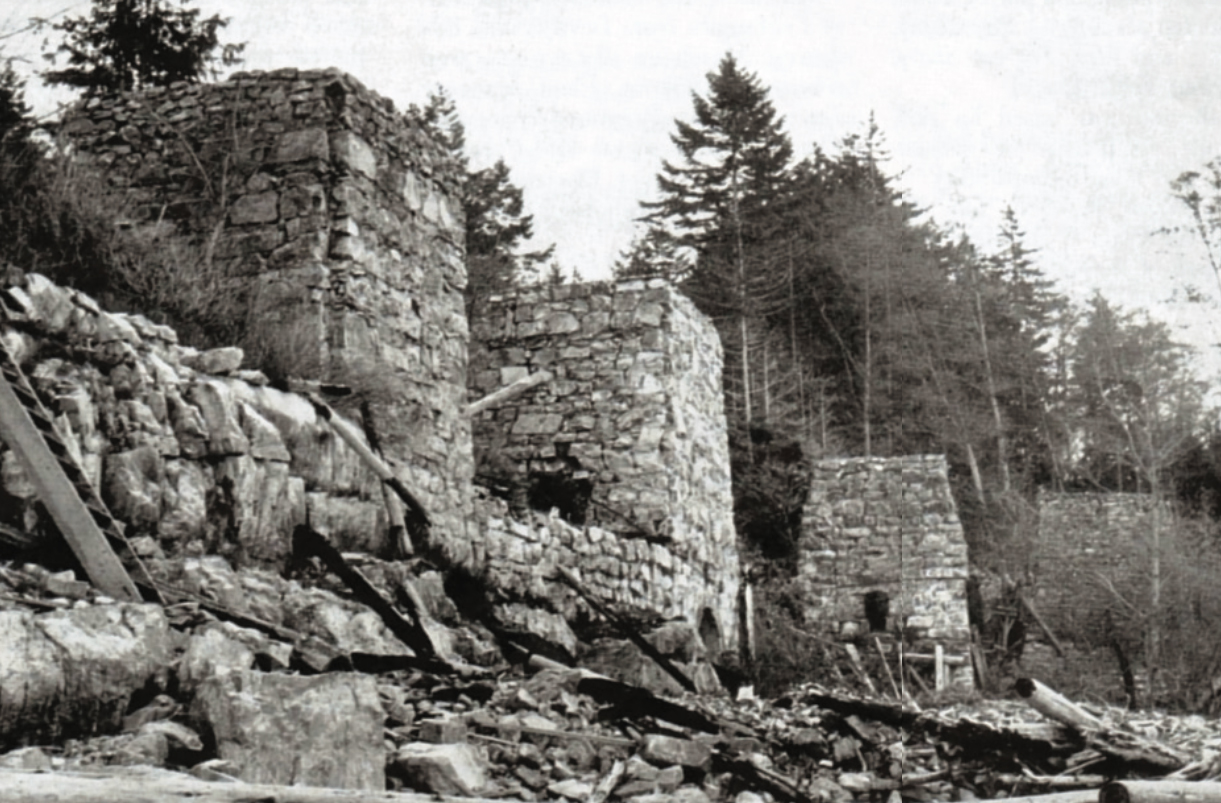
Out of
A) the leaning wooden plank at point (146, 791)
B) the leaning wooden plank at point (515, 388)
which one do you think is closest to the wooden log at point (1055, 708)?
the leaning wooden plank at point (146, 791)

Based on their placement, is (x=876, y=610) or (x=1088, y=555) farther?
(x=1088, y=555)

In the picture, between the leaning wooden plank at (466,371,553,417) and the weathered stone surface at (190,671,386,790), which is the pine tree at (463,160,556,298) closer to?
the leaning wooden plank at (466,371,553,417)

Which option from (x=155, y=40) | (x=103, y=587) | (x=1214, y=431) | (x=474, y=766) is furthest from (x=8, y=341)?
(x=1214, y=431)

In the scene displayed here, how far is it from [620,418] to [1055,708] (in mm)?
6013

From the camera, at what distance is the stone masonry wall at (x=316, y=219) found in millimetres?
7754

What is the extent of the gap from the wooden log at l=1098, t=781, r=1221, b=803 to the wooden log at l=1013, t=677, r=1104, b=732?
232cm

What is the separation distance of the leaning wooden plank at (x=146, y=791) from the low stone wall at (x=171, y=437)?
2.48 m

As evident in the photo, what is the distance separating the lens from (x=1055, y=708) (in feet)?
22.4

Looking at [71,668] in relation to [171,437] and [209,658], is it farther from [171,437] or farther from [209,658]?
[171,437]

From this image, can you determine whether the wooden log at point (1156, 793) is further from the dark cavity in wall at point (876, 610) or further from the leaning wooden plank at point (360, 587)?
the dark cavity in wall at point (876, 610)

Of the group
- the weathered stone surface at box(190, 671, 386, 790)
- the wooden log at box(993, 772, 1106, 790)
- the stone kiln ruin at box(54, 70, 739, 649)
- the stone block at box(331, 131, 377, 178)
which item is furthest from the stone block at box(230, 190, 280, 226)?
the wooden log at box(993, 772, 1106, 790)

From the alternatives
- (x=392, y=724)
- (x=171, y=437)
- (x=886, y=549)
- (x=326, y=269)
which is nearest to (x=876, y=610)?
(x=886, y=549)

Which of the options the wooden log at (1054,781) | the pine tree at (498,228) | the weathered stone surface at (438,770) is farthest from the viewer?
the pine tree at (498,228)

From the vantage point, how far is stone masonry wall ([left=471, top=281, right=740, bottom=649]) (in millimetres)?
12008
